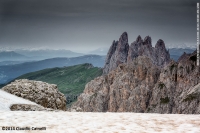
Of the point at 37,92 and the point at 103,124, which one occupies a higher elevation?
the point at 37,92

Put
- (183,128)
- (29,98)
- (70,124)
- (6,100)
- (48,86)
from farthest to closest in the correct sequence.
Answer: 1. (48,86)
2. (29,98)
3. (6,100)
4. (70,124)
5. (183,128)

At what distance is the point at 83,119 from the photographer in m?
16.2

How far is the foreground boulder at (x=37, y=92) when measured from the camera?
32.6 meters

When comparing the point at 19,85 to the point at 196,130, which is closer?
the point at 196,130

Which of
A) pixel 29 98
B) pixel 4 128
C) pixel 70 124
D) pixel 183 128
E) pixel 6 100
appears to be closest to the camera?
pixel 4 128

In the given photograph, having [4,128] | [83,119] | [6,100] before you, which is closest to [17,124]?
[4,128]

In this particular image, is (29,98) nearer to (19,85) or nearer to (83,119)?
(19,85)

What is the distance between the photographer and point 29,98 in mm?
32344

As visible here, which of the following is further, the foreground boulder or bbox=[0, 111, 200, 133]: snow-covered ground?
the foreground boulder

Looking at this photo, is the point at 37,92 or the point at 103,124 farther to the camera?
the point at 37,92

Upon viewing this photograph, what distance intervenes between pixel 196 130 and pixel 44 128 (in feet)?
27.4

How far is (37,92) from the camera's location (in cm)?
3344

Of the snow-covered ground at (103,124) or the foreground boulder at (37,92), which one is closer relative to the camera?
the snow-covered ground at (103,124)

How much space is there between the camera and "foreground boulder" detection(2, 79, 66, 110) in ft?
107
